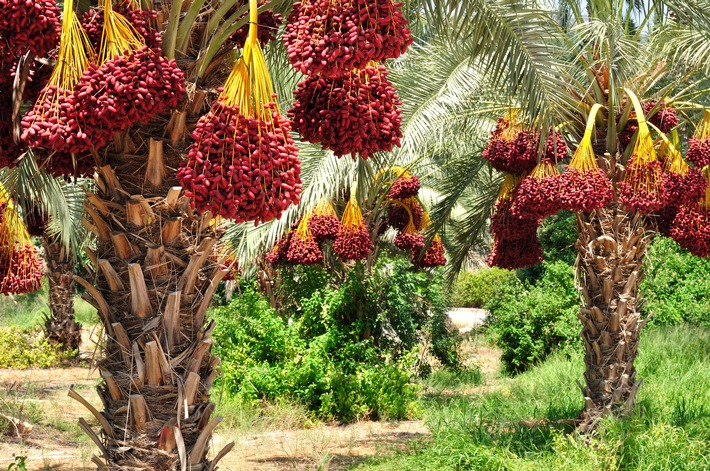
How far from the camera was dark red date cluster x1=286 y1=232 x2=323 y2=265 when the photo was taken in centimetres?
934

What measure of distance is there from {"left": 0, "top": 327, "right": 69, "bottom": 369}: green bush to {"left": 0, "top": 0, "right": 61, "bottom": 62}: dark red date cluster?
12.4 meters

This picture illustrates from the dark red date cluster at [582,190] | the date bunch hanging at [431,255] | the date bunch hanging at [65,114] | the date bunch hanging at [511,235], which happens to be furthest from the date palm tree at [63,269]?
the date bunch hanging at [65,114]

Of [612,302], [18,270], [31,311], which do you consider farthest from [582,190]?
[31,311]

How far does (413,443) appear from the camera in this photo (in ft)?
24.2

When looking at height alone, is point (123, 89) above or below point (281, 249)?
above

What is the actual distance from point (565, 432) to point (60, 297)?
9.78 metres

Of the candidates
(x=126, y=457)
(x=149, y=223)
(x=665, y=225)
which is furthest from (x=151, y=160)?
(x=665, y=225)

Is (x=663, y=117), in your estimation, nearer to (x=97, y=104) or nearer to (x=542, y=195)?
(x=542, y=195)

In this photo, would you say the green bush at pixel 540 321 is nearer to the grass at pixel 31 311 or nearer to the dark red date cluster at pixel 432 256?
the dark red date cluster at pixel 432 256

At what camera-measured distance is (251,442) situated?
8297 mm

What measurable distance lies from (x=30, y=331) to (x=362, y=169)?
10.9 meters

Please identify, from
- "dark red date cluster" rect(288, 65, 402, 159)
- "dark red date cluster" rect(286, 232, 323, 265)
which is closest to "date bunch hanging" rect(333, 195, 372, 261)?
"dark red date cluster" rect(286, 232, 323, 265)

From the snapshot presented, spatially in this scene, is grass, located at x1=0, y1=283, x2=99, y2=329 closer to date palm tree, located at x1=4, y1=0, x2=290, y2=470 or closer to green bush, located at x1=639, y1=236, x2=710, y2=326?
green bush, located at x1=639, y1=236, x2=710, y2=326

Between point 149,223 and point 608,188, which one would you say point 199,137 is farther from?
point 608,188
